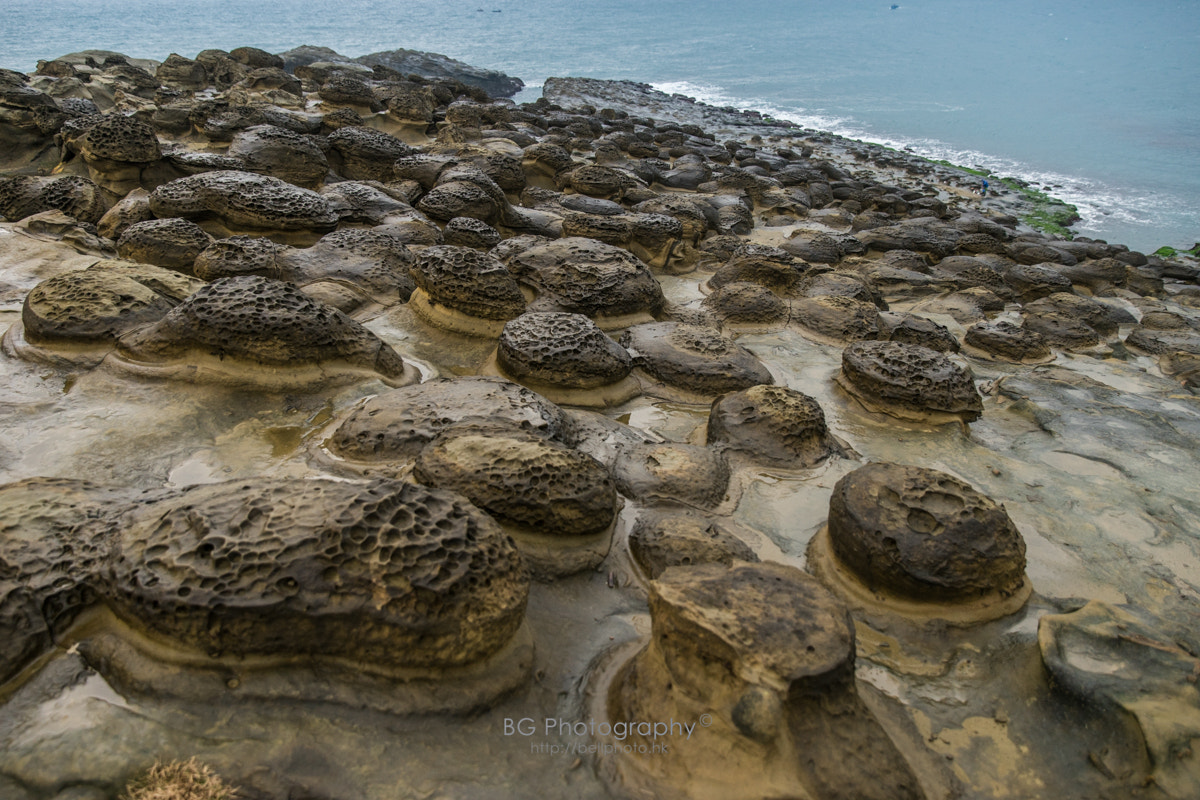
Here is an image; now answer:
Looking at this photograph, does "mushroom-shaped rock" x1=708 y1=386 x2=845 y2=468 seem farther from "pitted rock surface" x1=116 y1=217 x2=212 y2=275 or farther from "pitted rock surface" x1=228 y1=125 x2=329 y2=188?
"pitted rock surface" x1=228 y1=125 x2=329 y2=188

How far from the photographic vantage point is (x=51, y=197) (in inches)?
168

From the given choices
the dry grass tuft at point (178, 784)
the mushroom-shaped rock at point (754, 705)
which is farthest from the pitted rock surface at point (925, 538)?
the dry grass tuft at point (178, 784)

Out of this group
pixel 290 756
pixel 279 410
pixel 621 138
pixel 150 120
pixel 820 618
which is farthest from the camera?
pixel 621 138

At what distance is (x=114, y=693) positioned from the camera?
1.36 m

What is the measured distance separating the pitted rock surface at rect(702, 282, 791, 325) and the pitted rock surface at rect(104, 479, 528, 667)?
11.0ft

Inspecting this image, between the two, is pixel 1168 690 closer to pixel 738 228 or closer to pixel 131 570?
pixel 131 570

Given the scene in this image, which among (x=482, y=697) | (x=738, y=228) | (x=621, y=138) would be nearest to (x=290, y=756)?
(x=482, y=697)

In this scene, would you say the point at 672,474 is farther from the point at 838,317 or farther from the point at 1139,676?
the point at 838,317

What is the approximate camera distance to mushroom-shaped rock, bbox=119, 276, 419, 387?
2.63 meters

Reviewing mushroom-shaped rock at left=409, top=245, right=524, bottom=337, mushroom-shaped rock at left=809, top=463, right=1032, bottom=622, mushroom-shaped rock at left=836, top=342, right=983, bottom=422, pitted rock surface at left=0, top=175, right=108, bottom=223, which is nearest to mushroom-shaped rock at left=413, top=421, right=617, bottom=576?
mushroom-shaped rock at left=809, top=463, right=1032, bottom=622

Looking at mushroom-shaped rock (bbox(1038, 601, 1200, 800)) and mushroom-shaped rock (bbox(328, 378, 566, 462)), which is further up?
mushroom-shaped rock (bbox(328, 378, 566, 462))

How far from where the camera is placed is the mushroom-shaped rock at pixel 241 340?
2629mm

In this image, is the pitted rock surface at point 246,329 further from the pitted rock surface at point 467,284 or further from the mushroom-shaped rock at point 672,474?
the mushroom-shaped rock at point 672,474

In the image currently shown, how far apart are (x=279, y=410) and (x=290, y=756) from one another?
5.26 feet
